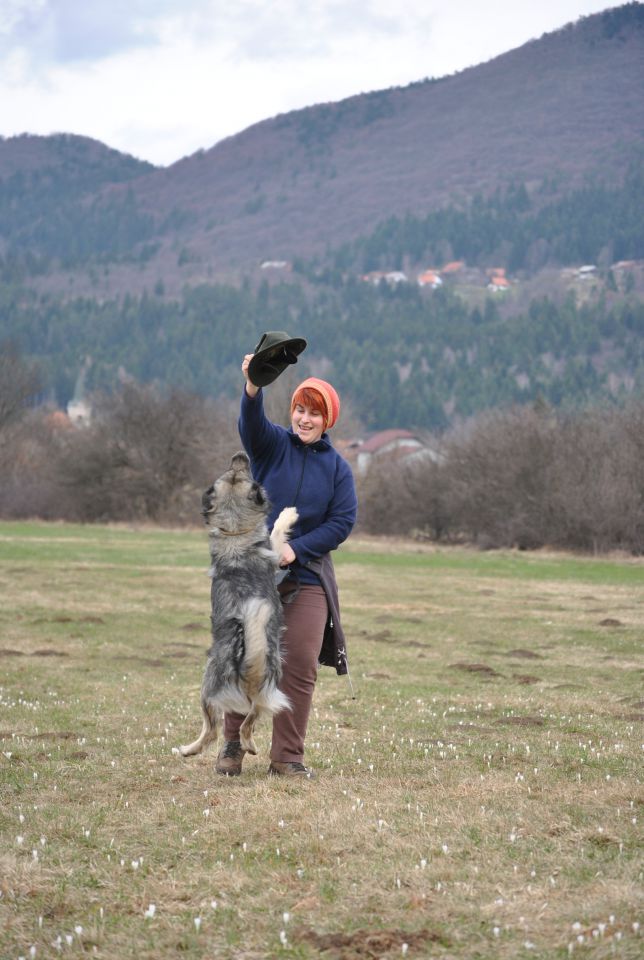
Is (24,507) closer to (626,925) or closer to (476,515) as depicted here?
(476,515)

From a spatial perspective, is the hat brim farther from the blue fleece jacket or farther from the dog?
the dog

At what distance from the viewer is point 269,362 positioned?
26.7 ft

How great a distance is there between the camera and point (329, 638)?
8.82 metres

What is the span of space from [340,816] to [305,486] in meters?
2.63

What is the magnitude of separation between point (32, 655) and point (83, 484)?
56.7 metres

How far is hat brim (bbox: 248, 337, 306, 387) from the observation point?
8.02 meters

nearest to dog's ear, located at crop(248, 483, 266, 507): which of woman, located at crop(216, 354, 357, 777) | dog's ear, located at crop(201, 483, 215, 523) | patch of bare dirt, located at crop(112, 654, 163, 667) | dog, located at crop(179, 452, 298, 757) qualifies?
dog, located at crop(179, 452, 298, 757)

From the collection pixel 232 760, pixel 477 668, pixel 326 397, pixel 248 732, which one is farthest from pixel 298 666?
pixel 477 668

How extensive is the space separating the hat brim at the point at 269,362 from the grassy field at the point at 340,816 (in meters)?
2.93

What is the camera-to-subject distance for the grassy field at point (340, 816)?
5.20 meters

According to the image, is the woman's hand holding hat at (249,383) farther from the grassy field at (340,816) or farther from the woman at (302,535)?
the grassy field at (340,816)

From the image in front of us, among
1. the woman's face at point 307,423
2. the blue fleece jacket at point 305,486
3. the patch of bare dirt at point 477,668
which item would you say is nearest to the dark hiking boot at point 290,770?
the blue fleece jacket at point 305,486

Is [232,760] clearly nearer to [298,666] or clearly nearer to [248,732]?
[248,732]

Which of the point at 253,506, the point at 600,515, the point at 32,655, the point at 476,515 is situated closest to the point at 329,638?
the point at 253,506
